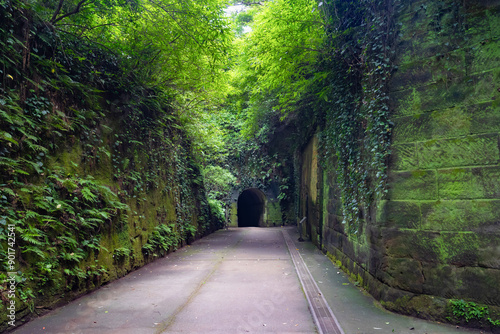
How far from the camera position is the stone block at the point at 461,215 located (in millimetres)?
3098

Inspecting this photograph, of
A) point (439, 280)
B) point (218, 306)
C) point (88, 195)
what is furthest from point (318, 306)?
point (88, 195)

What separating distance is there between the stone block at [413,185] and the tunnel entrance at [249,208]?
16887 millimetres

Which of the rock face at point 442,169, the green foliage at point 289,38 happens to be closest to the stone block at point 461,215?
the rock face at point 442,169

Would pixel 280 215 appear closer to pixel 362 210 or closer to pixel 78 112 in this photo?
pixel 362 210

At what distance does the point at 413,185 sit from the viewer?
3549 mm

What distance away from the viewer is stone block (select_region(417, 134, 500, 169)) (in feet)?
10.3

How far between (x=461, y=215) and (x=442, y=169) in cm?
55

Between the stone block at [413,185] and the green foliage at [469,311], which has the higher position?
the stone block at [413,185]

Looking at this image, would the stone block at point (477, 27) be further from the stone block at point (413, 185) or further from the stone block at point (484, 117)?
the stone block at point (413, 185)

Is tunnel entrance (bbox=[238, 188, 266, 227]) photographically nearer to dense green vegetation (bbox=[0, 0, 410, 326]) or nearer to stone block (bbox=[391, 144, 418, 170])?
dense green vegetation (bbox=[0, 0, 410, 326])

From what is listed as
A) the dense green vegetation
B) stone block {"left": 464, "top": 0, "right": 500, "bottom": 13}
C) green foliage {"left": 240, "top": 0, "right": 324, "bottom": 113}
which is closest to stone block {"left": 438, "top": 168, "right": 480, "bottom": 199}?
the dense green vegetation

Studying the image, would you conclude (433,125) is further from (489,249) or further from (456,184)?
(489,249)

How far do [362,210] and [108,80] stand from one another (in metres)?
5.02

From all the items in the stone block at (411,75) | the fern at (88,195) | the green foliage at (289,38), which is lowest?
the fern at (88,195)
